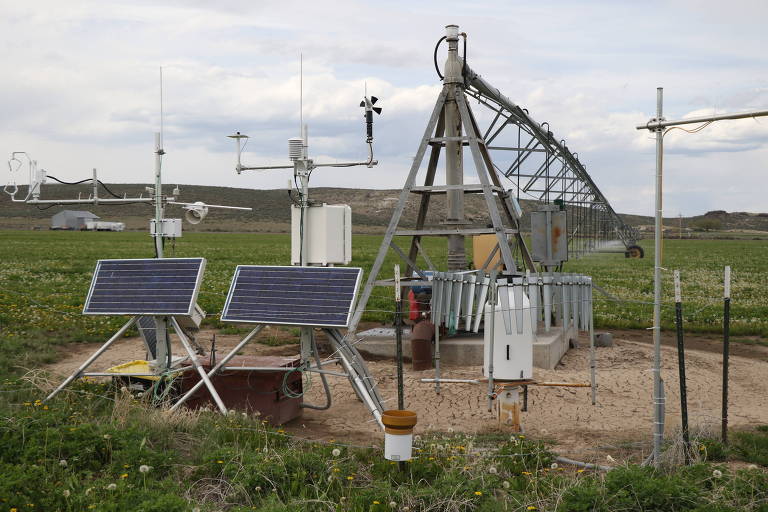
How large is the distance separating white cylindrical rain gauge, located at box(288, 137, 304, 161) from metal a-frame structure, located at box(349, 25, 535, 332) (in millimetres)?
3227

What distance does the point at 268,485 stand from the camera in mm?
6711

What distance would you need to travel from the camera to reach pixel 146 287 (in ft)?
31.8

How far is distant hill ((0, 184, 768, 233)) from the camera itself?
120688mm

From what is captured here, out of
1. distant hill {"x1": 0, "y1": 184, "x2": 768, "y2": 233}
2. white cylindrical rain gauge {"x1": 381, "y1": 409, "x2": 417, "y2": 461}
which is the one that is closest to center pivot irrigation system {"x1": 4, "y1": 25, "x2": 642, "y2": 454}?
white cylindrical rain gauge {"x1": 381, "y1": 409, "x2": 417, "y2": 461}

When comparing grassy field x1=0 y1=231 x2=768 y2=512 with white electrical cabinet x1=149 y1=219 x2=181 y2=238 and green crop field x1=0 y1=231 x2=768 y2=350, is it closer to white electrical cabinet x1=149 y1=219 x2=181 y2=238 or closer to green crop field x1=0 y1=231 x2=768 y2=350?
white electrical cabinet x1=149 y1=219 x2=181 y2=238

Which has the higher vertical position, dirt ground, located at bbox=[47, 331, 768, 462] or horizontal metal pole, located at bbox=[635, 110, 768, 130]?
horizontal metal pole, located at bbox=[635, 110, 768, 130]

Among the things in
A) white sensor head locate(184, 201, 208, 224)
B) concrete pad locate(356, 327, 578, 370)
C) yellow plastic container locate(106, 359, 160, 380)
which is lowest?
concrete pad locate(356, 327, 578, 370)

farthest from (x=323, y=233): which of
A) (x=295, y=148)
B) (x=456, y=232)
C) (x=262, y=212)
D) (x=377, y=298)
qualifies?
(x=262, y=212)

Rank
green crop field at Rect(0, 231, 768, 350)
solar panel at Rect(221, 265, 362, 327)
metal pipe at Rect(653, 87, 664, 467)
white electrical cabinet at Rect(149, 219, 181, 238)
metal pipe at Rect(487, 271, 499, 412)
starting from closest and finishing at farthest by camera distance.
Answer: metal pipe at Rect(653, 87, 664, 467), solar panel at Rect(221, 265, 362, 327), metal pipe at Rect(487, 271, 499, 412), white electrical cabinet at Rect(149, 219, 181, 238), green crop field at Rect(0, 231, 768, 350)

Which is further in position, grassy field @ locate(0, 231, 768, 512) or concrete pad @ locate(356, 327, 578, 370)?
concrete pad @ locate(356, 327, 578, 370)

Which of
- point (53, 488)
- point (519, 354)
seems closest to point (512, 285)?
point (519, 354)

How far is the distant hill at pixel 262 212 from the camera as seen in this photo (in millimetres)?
120688

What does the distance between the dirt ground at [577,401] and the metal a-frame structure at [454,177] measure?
2136mm

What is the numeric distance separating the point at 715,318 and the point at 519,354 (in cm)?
1174
